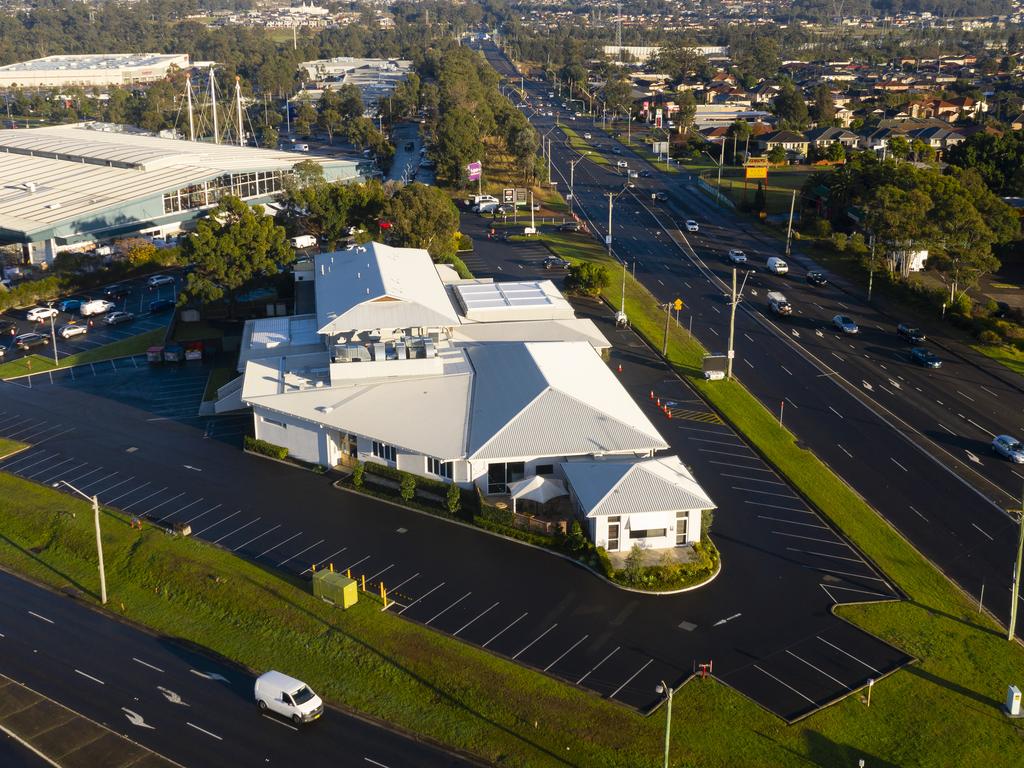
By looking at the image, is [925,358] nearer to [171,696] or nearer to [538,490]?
[538,490]

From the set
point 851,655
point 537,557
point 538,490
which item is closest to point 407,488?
point 538,490

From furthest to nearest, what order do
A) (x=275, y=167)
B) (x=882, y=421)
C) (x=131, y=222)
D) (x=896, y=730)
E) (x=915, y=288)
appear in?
(x=275, y=167)
(x=131, y=222)
(x=915, y=288)
(x=882, y=421)
(x=896, y=730)

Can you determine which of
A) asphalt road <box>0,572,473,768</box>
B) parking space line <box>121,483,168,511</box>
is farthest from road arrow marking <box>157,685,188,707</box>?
parking space line <box>121,483,168,511</box>

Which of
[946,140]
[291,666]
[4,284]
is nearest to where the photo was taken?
[291,666]

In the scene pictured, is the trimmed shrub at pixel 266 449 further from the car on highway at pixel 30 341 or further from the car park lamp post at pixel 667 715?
the car on highway at pixel 30 341

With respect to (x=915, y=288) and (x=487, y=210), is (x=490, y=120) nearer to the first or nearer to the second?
(x=487, y=210)

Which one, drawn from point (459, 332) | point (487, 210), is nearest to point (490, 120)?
point (487, 210)
